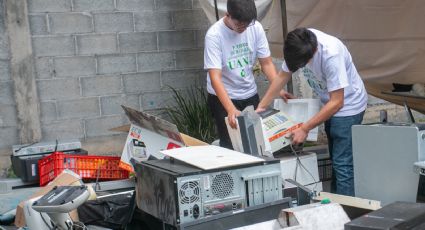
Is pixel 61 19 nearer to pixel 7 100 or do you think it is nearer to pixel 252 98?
pixel 7 100

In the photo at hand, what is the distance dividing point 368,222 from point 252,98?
1996 millimetres

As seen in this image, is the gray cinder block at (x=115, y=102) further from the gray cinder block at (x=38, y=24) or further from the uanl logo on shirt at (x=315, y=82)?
the uanl logo on shirt at (x=315, y=82)

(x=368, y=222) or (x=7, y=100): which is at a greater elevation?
(x=7, y=100)

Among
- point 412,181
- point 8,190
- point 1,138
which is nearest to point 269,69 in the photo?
point 412,181

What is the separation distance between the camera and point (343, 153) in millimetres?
3465

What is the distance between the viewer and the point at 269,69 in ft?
13.3

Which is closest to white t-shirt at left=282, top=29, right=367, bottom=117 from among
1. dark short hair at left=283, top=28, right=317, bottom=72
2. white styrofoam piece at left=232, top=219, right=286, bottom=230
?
dark short hair at left=283, top=28, right=317, bottom=72

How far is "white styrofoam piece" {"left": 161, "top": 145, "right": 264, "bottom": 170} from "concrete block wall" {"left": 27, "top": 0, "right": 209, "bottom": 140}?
98.2 inches

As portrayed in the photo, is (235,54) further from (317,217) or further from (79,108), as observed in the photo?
(79,108)

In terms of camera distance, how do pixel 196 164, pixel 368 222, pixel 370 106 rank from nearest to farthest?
pixel 368 222, pixel 196 164, pixel 370 106

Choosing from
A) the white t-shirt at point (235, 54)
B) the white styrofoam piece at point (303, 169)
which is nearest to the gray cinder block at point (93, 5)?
the white t-shirt at point (235, 54)

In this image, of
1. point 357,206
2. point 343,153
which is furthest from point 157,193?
point 343,153

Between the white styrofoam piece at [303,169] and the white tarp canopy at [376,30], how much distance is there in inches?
41.6

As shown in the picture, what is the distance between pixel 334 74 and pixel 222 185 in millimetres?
1138
